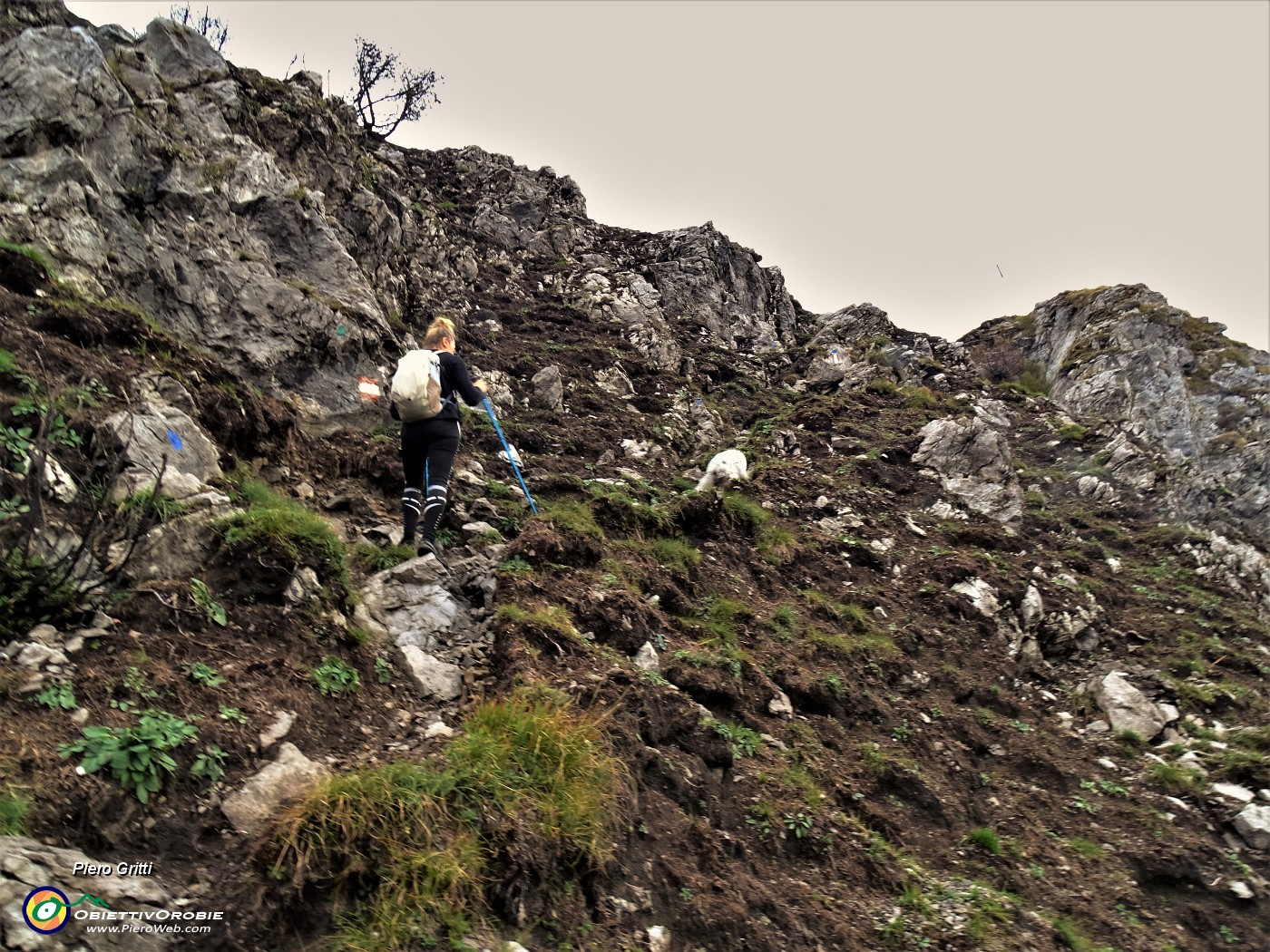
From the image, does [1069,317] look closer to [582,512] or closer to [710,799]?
[582,512]

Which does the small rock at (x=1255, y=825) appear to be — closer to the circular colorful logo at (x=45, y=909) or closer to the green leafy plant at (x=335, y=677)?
the green leafy plant at (x=335, y=677)

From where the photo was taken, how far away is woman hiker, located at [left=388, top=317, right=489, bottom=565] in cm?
711

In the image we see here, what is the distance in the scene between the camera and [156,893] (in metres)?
3.41

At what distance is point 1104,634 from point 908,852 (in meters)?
6.23

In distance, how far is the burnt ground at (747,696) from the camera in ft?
14.1

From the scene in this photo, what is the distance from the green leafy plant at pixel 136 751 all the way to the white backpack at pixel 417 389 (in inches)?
146

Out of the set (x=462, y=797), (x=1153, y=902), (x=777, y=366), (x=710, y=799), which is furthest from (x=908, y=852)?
(x=777, y=366)

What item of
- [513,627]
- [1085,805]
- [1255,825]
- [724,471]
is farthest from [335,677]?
[1255,825]

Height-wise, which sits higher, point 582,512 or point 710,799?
point 582,512

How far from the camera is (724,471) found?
38.0ft

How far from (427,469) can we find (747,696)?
13.0 ft

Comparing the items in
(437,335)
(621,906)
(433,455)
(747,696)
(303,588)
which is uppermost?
(437,335)

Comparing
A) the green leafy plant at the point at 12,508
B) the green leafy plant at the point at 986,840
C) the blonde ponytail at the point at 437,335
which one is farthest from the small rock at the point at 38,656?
the green leafy plant at the point at 986,840

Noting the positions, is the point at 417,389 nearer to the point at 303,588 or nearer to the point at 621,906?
the point at 303,588
